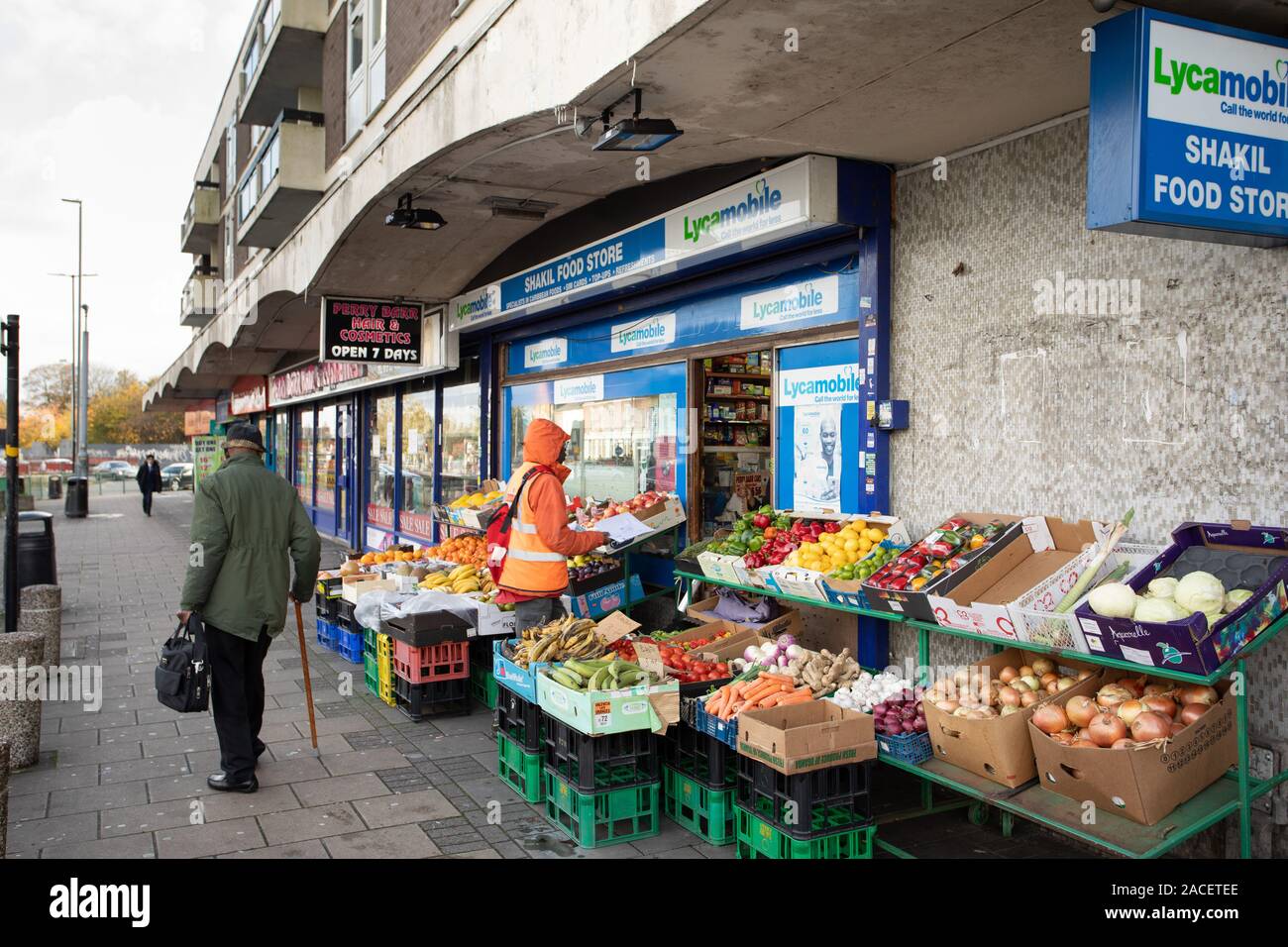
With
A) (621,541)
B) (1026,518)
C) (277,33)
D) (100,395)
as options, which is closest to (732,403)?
(621,541)

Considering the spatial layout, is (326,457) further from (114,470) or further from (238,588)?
(114,470)

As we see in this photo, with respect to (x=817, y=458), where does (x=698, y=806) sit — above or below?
below

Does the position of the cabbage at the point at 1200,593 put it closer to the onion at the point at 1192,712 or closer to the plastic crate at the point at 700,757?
the onion at the point at 1192,712

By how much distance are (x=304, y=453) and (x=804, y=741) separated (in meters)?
23.0

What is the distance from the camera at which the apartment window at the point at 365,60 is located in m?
12.5

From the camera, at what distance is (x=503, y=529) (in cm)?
680

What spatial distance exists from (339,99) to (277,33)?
2.31 meters

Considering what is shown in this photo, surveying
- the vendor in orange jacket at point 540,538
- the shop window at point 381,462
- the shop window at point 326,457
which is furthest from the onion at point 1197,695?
the shop window at point 326,457

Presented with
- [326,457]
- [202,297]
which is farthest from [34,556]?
[202,297]

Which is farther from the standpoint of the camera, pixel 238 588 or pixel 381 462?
pixel 381 462

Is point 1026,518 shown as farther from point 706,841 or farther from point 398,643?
point 398,643

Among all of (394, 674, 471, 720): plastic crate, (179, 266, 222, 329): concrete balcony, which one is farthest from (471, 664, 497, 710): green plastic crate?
(179, 266, 222, 329): concrete balcony

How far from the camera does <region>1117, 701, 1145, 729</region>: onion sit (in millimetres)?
4090

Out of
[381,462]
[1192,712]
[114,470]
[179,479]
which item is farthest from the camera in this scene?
[114,470]
